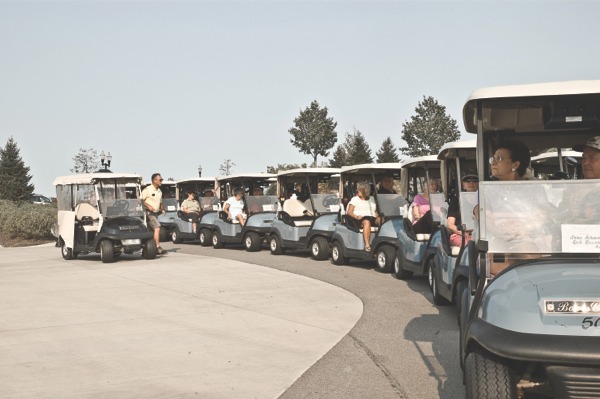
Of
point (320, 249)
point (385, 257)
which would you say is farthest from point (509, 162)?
point (320, 249)

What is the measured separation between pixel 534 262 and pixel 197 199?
19.4 m

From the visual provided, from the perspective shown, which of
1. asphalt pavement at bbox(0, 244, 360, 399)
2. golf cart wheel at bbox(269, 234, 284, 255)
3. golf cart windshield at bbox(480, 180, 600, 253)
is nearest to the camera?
golf cart windshield at bbox(480, 180, 600, 253)

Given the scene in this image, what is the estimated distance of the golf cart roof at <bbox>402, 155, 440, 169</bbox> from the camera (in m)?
11.6

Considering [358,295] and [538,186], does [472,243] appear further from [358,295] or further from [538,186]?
[358,295]

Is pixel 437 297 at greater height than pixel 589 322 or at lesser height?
lesser

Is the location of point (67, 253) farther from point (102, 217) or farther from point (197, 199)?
point (197, 199)

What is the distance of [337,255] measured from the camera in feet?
47.3

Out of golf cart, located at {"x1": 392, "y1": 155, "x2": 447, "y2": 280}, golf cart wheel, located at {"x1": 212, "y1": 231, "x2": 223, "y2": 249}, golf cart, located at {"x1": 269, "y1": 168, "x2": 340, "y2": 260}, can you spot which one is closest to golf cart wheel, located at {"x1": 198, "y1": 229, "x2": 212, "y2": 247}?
golf cart wheel, located at {"x1": 212, "y1": 231, "x2": 223, "y2": 249}

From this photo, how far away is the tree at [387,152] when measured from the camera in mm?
Result: 68812

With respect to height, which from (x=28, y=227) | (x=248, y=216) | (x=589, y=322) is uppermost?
(x=248, y=216)

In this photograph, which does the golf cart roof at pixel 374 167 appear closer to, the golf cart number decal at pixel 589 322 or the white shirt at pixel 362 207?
the white shirt at pixel 362 207

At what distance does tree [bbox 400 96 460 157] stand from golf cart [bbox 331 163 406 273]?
178 ft

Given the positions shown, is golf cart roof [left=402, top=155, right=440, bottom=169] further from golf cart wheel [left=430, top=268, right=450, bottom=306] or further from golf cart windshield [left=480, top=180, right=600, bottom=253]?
golf cart windshield [left=480, top=180, right=600, bottom=253]

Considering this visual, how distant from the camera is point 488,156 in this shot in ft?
16.5
